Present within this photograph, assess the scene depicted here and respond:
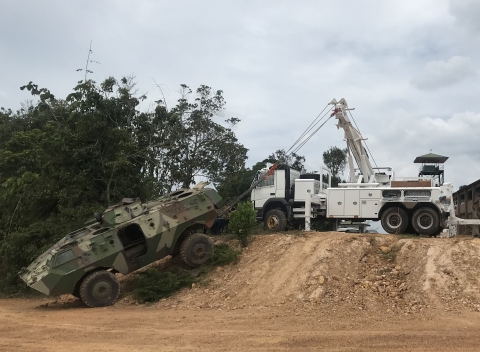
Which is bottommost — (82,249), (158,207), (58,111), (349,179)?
(82,249)

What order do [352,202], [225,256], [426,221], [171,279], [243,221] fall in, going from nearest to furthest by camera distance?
[171,279] → [225,256] → [243,221] → [426,221] → [352,202]

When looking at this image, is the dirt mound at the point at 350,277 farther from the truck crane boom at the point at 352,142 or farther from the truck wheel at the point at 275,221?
the truck crane boom at the point at 352,142

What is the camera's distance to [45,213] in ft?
61.7

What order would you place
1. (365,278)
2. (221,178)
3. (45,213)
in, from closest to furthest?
1. (365,278)
2. (45,213)
3. (221,178)

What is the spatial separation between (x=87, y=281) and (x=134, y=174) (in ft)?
24.8

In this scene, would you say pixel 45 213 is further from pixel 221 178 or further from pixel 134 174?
pixel 221 178

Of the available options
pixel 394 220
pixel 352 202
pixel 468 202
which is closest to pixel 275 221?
pixel 352 202

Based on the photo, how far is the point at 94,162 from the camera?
746 inches

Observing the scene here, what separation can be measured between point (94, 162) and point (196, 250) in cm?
659

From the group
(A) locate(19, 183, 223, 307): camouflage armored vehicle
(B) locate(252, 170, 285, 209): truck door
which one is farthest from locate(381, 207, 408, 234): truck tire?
(A) locate(19, 183, 223, 307): camouflage armored vehicle

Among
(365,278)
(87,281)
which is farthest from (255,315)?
(87,281)

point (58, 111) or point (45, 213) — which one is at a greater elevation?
point (58, 111)

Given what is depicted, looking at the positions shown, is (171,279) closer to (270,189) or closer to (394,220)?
(270,189)

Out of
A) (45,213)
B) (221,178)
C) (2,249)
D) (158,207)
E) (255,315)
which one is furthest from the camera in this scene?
(221,178)
